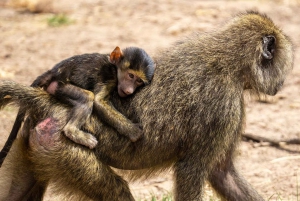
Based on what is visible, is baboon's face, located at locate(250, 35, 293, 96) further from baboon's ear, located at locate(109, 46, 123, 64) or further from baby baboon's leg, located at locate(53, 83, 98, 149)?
baby baboon's leg, located at locate(53, 83, 98, 149)

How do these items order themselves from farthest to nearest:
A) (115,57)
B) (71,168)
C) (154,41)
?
1. (154,41)
2. (115,57)
3. (71,168)

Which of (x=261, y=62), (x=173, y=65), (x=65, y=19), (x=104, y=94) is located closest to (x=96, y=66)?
(x=104, y=94)

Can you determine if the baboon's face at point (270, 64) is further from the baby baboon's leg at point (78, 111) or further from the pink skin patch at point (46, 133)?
the pink skin patch at point (46, 133)

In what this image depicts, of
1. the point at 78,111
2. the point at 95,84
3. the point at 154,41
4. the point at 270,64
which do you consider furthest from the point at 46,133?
the point at 154,41

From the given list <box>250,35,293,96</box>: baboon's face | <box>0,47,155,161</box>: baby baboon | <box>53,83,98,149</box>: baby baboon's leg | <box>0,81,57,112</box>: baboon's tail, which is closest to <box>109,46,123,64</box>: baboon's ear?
<box>0,47,155,161</box>: baby baboon

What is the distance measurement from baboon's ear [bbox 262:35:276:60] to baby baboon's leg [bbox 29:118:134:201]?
1.25m

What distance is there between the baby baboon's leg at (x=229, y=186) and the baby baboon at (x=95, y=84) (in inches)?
30.7

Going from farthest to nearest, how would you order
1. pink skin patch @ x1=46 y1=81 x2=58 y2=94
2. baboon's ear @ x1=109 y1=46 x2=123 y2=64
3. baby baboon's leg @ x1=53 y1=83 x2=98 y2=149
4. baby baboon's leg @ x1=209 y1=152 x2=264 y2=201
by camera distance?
baby baboon's leg @ x1=209 y1=152 x2=264 y2=201
baboon's ear @ x1=109 y1=46 x2=123 y2=64
pink skin patch @ x1=46 y1=81 x2=58 y2=94
baby baboon's leg @ x1=53 y1=83 x2=98 y2=149

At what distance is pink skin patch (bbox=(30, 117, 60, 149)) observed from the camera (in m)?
4.26

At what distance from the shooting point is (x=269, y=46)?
4.67m

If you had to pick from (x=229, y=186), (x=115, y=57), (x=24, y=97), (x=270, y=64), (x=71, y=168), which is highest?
(x=270, y=64)

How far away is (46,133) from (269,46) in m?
1.56

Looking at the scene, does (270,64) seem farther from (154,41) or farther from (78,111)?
(154,41)

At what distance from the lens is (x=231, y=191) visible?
491 centimetres
